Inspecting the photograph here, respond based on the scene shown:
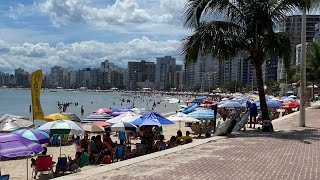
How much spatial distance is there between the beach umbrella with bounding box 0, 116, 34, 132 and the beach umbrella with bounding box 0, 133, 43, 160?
7.80 m

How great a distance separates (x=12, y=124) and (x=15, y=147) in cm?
892

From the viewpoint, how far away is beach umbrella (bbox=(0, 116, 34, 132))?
56.2 feet

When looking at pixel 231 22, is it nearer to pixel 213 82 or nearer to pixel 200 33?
pixel 200 33

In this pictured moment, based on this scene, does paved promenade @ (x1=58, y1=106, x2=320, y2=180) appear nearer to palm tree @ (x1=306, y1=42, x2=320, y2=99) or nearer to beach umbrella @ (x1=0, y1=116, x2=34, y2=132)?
beach umbrella @ (x1=0, y1=116, x2=34, y2=132)

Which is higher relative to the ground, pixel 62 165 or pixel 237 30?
pixel 237 30

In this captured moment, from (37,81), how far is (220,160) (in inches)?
480

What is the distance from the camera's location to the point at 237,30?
56.1ft

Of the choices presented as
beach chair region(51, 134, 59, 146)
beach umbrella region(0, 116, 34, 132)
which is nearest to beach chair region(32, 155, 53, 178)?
beach umbrella region(0, 116, 34, 132)

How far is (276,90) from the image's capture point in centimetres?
12656

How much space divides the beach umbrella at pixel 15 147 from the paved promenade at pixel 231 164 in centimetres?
161

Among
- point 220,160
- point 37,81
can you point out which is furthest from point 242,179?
point 37,81

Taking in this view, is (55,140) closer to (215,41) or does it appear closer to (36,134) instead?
(36,134)

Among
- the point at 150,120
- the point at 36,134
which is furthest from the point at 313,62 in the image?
the point at 36,134

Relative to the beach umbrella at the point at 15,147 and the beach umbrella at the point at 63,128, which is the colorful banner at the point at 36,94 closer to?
the beach umbrella at the point at 63,128
